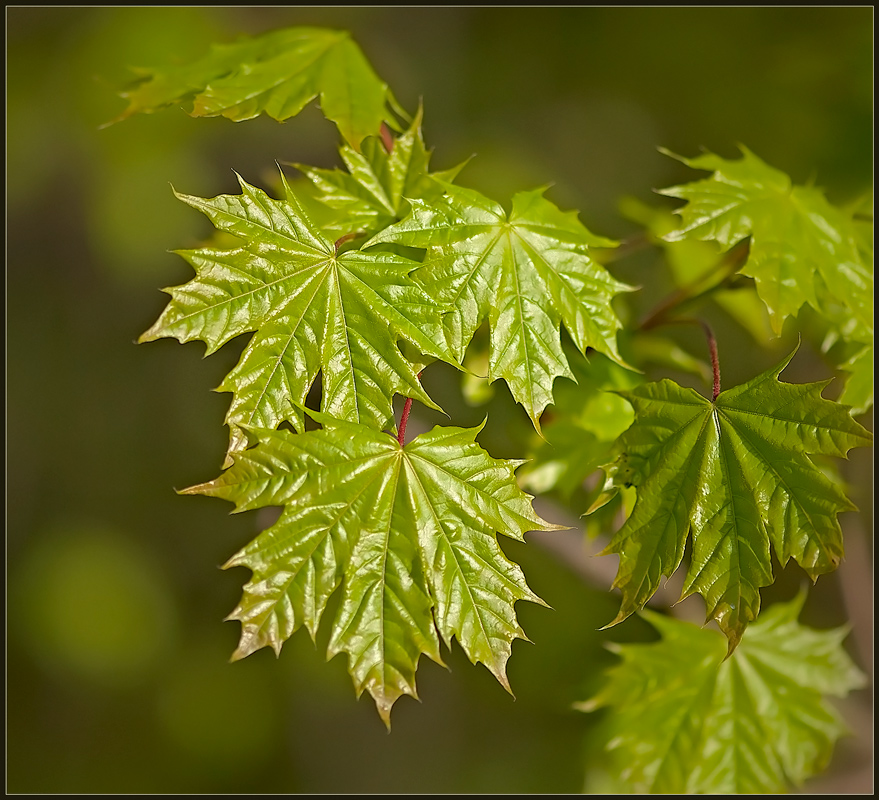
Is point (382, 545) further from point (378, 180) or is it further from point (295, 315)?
point (378, 180)

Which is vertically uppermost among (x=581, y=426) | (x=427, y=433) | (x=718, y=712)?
(x=427, y=433)

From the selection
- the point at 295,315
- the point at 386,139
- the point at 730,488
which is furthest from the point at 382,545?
the point at 386,139

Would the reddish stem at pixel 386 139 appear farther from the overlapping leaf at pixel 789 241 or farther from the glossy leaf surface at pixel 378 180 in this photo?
the overlapping leaf at pixel 789 241

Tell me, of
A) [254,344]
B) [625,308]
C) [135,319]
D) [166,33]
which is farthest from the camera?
[135,319]

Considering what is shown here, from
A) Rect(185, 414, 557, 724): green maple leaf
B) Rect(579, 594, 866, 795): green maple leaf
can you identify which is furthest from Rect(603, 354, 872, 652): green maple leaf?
Rect(579, 594, 866, 795): green maple leaf

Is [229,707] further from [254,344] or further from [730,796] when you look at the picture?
[254,344]

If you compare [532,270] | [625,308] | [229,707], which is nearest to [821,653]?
[625,308]
